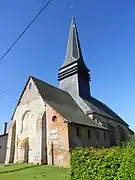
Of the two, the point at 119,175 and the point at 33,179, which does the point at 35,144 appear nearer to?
the point at 33,179

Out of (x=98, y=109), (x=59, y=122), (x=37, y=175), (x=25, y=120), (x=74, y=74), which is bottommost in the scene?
(x=37, y=175)

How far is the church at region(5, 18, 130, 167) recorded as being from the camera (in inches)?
730

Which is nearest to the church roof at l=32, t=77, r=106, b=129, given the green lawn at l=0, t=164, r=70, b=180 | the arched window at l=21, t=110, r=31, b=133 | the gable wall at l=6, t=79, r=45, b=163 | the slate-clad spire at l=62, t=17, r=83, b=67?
the gable wall at l=6, t=79, r=45, b=163

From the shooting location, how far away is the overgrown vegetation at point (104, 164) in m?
6.96

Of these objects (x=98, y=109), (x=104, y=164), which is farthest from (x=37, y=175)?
(x=98, y=109)

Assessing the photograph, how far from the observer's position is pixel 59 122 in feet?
62.4

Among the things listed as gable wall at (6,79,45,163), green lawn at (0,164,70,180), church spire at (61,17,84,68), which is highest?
church spire at (61,17,84,68)

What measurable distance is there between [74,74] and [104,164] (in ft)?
70.4

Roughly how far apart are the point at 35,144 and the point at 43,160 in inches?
91.0

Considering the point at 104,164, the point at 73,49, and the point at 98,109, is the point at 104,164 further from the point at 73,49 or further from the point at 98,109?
the point at 73,49

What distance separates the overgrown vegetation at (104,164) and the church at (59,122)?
27.1 ft

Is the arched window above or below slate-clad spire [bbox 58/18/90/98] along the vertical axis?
below

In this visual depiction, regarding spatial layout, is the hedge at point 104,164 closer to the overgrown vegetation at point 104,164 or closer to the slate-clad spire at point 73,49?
the overgrown vegetation at point 104,164

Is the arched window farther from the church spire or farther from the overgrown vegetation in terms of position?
the overgrown vegetation
